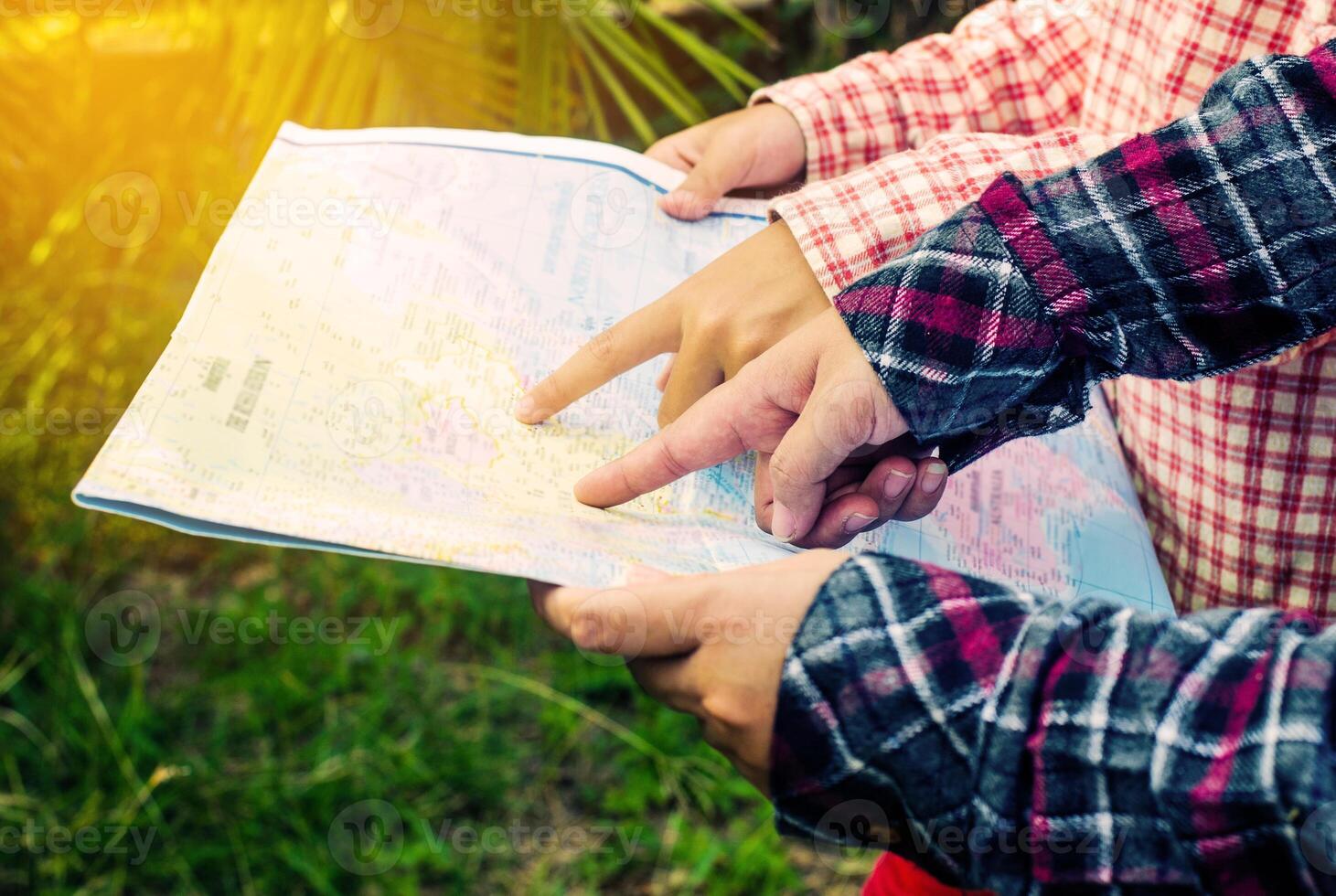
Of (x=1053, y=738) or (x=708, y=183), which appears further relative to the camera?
(x=708, y=183)

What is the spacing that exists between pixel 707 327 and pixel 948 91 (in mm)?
366

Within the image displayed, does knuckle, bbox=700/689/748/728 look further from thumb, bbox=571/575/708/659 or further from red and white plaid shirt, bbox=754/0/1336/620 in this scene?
red and white plaid shirt, bbox=754/0/1336/620

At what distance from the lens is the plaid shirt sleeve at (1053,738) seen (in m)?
0.45

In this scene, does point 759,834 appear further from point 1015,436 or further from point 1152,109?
point 1152,109

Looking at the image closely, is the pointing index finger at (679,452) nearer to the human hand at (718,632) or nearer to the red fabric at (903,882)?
the human hand at (718,632)

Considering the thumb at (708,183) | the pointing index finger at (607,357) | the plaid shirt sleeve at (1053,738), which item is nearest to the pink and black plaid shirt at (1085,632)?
the plaid shirt sleeve at (1053,738)

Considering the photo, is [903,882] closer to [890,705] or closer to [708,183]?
[890,705]

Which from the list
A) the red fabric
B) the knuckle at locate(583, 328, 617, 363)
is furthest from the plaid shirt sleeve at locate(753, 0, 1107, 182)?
the red fabric

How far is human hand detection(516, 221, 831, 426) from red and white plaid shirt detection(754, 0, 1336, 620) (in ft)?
0.06

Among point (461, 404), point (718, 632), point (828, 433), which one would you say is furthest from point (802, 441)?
point (461, 404)

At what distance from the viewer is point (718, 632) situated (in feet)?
1.89

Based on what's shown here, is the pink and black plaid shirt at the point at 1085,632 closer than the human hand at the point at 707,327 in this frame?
Yes

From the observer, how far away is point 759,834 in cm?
130

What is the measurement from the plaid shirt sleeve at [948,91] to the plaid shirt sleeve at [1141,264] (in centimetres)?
27
